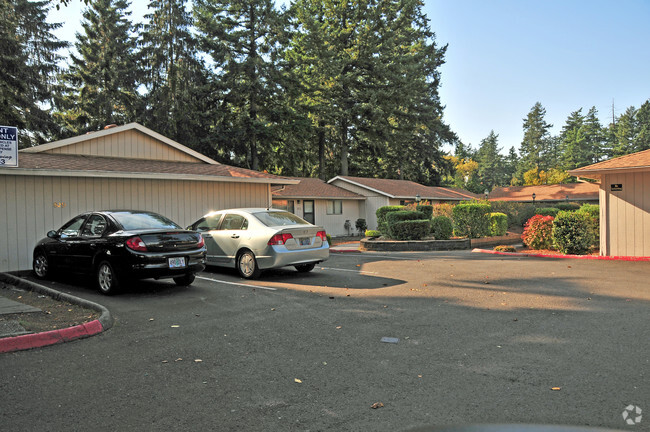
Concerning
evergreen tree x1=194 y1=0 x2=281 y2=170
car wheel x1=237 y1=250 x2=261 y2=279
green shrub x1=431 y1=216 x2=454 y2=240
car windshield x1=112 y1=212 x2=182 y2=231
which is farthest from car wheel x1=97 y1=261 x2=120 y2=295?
evergreen tree x1=194 y1=0 x2=281 y2=170

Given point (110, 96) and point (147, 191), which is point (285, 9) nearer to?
point (110, 96)

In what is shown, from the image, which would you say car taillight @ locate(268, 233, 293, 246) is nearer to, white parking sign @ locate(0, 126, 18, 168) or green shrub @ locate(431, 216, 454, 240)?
white parking sign @ locate(0, 126, 18, 168)

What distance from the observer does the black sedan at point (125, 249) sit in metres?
8.04

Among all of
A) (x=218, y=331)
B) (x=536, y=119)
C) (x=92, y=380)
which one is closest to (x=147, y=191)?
(x=218, y=331)

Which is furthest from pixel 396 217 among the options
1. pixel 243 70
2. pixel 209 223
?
pixel 243 70

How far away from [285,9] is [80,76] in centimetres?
1861

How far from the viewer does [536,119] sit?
97.6m

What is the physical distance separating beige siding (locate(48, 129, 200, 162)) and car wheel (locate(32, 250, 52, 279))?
20.3 feet

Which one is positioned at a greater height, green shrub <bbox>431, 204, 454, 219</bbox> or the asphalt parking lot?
green shrub <bbox>431, 204, 454, 219</bbox>

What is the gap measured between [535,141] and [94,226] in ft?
333

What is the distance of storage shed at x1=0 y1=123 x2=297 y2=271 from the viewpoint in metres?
11.7

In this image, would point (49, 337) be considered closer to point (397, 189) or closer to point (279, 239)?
point (279, 239)

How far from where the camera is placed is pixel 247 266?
10289 mm

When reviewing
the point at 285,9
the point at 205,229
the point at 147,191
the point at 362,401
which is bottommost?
the point at 362,401
